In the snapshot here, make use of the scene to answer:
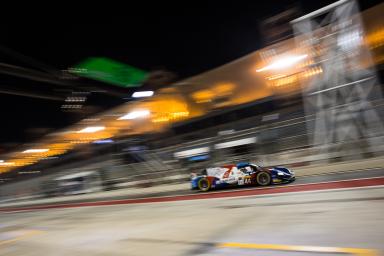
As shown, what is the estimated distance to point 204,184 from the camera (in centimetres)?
1554

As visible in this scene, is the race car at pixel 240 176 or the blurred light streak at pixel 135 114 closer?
the race car at pixel 240 176

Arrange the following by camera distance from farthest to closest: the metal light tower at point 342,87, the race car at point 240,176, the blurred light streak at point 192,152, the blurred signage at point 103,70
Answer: the blurred light streak at point 192,152
the blurred signage at point 103,70
the metal light tower at point 342,87
the race car at point 240,176

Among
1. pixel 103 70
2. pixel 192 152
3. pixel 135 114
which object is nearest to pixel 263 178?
pixel 103 70

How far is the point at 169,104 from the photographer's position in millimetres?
36688

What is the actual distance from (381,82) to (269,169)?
50.4 feet

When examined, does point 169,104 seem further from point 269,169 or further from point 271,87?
point 269,169

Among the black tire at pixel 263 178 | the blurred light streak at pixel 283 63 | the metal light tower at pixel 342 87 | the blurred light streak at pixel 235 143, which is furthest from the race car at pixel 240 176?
the blurred light streak at pixel 283 63

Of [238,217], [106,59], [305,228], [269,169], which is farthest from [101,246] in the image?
[106,59]

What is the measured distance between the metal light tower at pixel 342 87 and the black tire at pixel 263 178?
5.42 meters

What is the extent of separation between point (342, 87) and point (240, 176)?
25.4 feet

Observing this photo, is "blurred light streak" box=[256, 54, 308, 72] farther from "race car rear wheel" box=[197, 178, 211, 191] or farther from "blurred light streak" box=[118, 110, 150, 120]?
"blurred light streak" box=[118, 110, 150, 120]

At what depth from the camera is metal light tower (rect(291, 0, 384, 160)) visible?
16922 millimetres

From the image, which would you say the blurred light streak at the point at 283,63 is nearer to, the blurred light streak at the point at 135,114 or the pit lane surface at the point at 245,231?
the blurred light streak at the point at 135,114

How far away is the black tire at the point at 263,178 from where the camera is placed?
1377 centimetres
